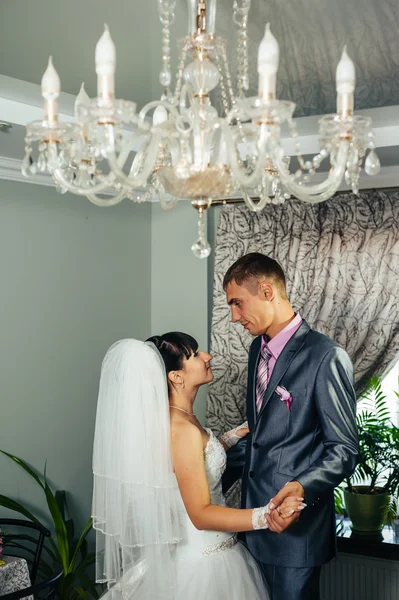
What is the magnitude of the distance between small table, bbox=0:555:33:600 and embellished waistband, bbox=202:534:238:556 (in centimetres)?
83

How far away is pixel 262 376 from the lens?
3324 mm

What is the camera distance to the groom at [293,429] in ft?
9.66

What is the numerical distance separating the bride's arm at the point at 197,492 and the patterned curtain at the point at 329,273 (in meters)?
1.48

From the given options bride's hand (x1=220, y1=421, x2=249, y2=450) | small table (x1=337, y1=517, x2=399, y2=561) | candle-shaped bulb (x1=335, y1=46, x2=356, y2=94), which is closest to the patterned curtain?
small table (x1=337, y1=517, x2=399, y2=561)

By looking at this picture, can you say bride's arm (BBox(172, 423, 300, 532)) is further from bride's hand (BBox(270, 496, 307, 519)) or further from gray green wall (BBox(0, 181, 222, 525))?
gray green wall (BBox(0, 181, 222, 525))

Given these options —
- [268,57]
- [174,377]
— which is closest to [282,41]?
[174,377]

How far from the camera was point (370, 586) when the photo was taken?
13.8 ft

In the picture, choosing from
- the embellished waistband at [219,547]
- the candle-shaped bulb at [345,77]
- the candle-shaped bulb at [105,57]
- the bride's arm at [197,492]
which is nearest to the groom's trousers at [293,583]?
the embellished waistband at [219,547]

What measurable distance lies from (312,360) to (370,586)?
72.4 inches

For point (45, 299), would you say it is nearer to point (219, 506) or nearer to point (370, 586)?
point (219, 506)

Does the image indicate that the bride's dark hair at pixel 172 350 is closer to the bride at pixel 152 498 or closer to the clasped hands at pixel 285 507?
the bride at pixel 152 498

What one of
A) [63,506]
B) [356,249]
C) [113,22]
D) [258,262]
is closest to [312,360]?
[258,262]

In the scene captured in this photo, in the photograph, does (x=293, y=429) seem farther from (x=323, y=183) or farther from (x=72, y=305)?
(x=72, y=305)

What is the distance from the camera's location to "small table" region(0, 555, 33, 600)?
10.6 feet
